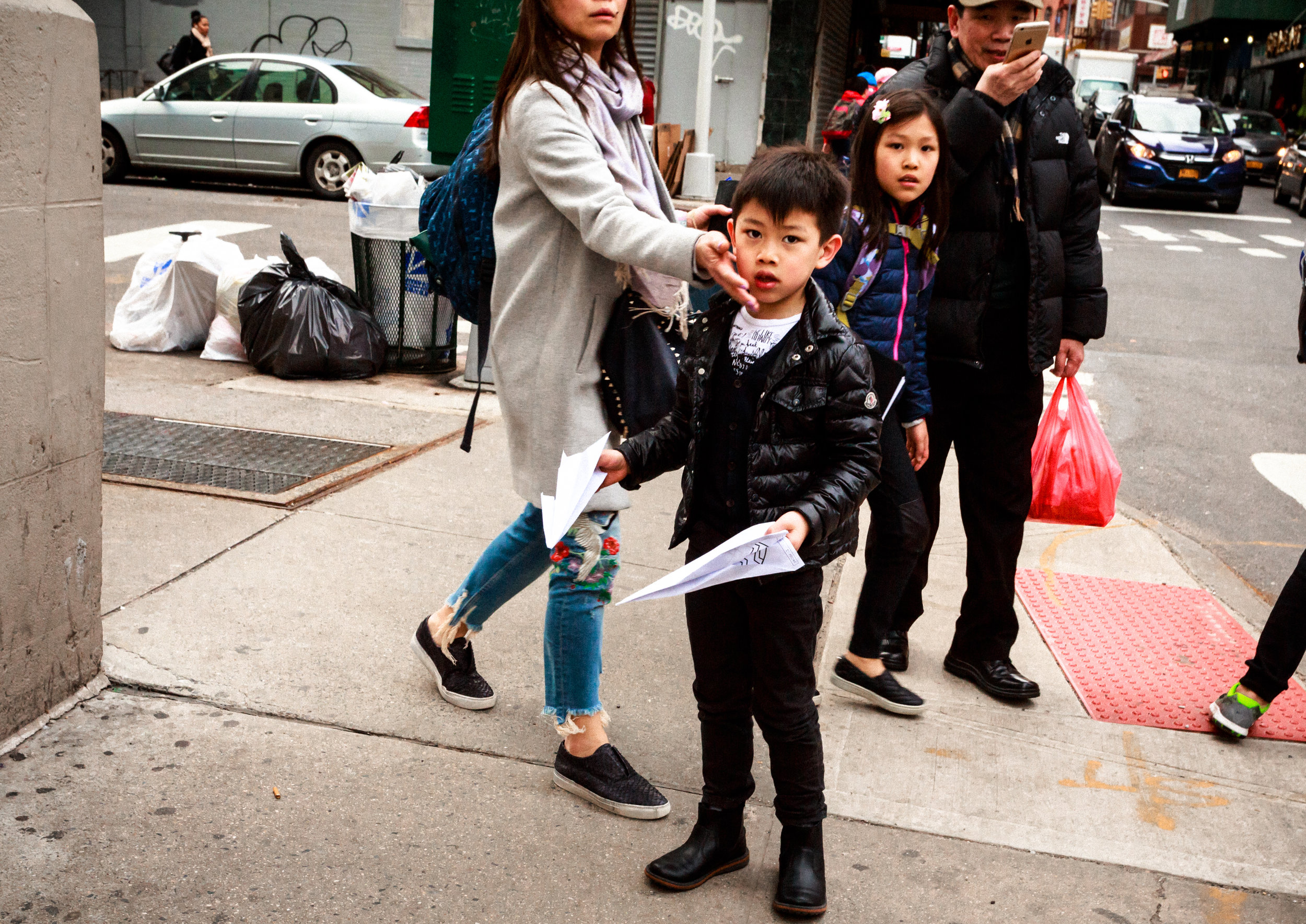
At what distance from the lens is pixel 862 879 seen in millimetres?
2697

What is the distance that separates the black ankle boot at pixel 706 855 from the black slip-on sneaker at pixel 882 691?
88 centimetres

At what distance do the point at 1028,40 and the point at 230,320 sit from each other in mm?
5035

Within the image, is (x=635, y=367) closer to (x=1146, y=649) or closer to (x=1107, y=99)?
(x=1146, y=649)

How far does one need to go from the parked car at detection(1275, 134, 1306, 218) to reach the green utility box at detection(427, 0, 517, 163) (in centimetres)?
1831

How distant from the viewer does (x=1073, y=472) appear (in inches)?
148

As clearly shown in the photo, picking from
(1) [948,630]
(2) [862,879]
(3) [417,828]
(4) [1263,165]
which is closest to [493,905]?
(3) [417,828]

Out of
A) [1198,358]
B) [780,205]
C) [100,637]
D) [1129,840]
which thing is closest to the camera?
[780,205]

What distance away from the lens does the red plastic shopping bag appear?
3.76 m

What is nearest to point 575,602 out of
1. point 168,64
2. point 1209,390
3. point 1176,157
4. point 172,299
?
point 172,299

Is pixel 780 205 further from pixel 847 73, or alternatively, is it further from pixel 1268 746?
pixel 847 73

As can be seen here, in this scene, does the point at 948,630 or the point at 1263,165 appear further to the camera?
the point at 1263,165

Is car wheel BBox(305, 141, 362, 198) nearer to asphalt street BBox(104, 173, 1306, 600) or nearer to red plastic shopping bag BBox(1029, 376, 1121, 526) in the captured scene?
asphalt street BBox(104, 173, 1306, 600)

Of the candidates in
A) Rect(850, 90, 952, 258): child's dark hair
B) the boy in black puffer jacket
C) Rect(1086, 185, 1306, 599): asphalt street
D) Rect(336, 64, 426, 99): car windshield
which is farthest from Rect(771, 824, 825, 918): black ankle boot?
Rect(336, 64, 426, 99): car windshield

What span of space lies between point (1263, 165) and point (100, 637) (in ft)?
95.0
